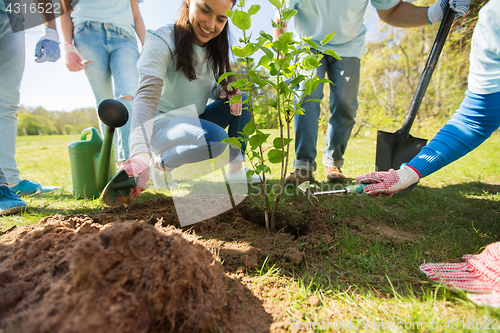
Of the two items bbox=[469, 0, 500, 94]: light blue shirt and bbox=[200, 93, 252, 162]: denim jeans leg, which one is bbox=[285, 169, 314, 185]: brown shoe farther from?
bbox=[469, 0, 500, 94]: light blue shirt

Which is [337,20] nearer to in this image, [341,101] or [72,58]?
[341,101]

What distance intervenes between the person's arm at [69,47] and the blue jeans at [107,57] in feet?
0.17

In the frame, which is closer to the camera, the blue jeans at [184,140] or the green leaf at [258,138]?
the green leaf at [258,138]

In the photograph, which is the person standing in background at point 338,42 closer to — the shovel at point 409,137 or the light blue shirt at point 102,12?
the shovel at point 409,137

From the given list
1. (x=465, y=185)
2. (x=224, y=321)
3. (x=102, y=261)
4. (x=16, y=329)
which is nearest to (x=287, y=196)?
(x=224, y=321)

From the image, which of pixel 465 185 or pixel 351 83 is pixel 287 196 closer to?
pixel 351 83

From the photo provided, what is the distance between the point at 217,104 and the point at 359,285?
202cm

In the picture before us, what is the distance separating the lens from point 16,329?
1.98ft

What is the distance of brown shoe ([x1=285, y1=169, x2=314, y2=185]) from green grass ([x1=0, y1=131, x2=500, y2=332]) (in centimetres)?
45

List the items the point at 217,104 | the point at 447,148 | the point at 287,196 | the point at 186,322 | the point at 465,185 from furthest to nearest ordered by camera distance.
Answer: the point at 465,185 → the point at 217,104 → the point at 287,196 → the point at 447,148 → the point at 186,322

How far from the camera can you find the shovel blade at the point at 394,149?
223 centimetres

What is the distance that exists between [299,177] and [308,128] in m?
0.52

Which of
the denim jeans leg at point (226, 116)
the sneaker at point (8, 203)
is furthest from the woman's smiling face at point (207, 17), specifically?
the sneaker at point (8, 203)

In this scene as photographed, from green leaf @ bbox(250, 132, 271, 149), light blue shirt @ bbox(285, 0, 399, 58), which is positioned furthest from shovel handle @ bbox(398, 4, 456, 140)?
green leaf @ bbox(250, 132, 271, 149)
